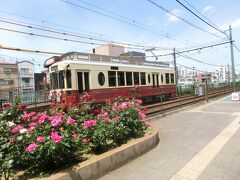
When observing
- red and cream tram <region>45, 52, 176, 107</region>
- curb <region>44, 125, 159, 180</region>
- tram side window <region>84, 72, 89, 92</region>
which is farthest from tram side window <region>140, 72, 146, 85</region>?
curb <region>44, 125, 159, 180</region>

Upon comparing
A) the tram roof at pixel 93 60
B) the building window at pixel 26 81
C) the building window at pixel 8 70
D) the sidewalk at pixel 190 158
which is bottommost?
the sidewalk at pixel 190 158

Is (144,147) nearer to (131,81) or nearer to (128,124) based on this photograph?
(128,124)

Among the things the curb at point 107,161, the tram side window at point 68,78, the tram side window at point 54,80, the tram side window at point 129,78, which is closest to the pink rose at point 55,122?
the curb at point 107,161

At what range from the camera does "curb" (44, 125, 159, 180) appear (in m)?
3.83

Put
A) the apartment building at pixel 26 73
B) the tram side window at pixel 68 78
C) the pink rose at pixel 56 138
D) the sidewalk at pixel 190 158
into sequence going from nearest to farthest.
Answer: the pink rose at pixel 56 138
the sidewalk at pixel 190 158
the tram side window at pixel 68 78
the apartment building at pixel 26 73

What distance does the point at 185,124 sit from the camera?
9.45 metres

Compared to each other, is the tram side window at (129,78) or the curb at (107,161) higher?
the tram side window at (129,78)

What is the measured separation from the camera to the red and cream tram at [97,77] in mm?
12195

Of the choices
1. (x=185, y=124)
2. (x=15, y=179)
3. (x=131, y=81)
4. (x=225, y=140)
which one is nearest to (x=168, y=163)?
(x=225, y=140)

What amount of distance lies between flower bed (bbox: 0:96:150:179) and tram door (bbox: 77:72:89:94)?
6747mm

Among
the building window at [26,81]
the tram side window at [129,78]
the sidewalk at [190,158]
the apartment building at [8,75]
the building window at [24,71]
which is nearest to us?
the sidewalk at [190,158]

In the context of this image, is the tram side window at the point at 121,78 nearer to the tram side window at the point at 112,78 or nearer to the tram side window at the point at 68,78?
the tram side window at the point at 112,78

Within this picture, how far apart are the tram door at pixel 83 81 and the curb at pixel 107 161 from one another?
23.2ft

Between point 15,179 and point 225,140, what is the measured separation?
5.86m
